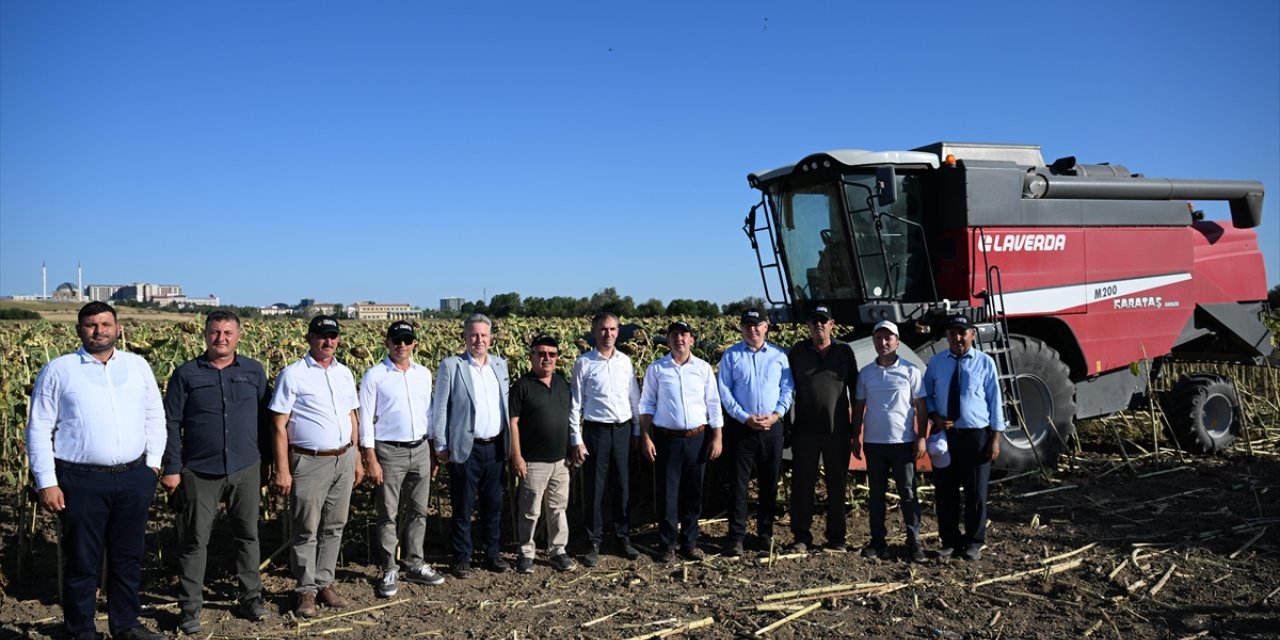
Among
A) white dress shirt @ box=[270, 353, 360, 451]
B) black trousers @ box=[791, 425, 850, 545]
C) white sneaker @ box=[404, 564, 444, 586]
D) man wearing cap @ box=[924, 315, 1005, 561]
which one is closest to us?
white dress shirt @ box=[270, 353, 360, 451]

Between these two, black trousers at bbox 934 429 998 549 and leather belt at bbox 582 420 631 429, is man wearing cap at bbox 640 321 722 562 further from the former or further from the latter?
black trousers at bbox 934 429 998 549

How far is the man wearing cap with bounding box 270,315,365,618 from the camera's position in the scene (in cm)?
535

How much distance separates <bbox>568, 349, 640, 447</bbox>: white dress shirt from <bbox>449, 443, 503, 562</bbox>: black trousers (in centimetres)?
61

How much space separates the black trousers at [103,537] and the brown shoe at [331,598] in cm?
101

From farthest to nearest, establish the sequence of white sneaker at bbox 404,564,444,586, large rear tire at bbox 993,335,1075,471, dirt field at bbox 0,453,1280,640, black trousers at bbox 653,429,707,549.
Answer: large rear tire at bbox 993,335,1075,471
black trousers at bbox 653,429,707,549
white sneaker at bbox 404,564,444,586
dirt field at bbox 0,453,1280,640

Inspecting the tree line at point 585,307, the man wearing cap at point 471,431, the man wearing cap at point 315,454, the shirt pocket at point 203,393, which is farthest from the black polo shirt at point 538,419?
the tree line at point 585,307

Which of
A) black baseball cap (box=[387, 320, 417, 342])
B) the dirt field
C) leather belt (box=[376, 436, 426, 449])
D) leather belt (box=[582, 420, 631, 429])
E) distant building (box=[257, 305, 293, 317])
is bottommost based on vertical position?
the dirt field

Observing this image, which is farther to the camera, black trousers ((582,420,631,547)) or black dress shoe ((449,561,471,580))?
black trousers ((582,420,631,547))

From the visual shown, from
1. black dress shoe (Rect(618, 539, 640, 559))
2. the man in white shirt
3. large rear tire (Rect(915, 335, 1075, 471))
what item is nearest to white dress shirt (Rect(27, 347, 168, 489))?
the man in white shirt

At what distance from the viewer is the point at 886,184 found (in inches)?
321

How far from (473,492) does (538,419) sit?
67 cm

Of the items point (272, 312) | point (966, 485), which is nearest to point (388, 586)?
point (966, 485)

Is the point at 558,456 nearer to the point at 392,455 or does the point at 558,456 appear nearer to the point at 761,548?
the point at 392,455

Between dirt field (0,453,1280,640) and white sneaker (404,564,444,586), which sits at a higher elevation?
white sneaker (404,564,444,586)
